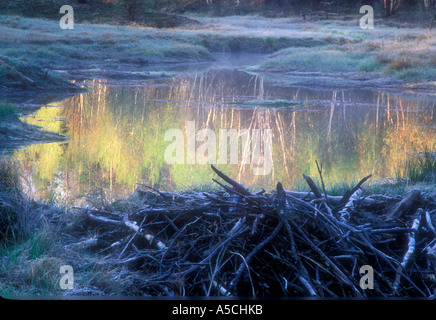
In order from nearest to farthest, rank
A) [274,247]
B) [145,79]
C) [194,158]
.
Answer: [274,247]
[194,158]
[145,79]

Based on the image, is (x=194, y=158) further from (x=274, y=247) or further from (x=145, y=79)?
(x=145, y=79)

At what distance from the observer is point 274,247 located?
1.60 m

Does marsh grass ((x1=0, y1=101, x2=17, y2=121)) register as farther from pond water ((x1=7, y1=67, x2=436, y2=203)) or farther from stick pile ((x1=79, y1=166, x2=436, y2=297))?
stick pile ((x1=79, y1=166, x2=436, y2=297))

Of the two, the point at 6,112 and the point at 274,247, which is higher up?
the point at 6,112

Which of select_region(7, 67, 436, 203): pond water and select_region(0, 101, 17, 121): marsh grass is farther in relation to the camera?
select_region(0, 101, 17, 121): marsh grass

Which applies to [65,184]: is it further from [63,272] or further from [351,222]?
[351,222]

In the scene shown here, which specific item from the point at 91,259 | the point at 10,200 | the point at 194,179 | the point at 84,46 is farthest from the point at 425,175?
the point at 84,46

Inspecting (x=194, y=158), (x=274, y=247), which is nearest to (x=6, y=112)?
(x=194, y=158)

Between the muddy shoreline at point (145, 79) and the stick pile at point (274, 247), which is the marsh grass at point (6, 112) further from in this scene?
the stick pile at point (274, 247)

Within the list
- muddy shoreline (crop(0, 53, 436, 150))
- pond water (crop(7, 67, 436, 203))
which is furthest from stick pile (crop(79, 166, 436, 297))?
muddy shoreline (crop(0, 53, 436, 150))

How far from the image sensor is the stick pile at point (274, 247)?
151 cm

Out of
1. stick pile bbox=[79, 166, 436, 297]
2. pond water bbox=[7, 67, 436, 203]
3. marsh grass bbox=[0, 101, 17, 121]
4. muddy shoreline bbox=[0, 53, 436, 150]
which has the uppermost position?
muddy shoreline bbox=[0, 53, 436, 150]

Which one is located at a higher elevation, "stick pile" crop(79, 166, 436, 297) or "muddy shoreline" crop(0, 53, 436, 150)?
"muddy shoreline" crop(0, 53, 436, 150)

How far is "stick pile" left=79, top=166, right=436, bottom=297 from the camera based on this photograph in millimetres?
1508
